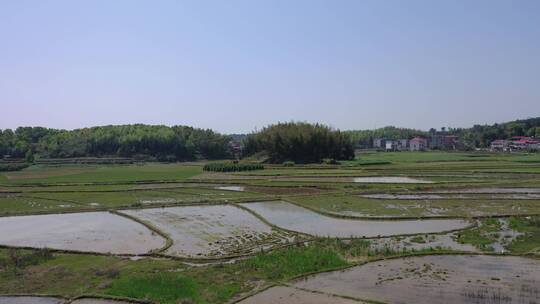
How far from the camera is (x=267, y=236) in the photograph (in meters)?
19.8

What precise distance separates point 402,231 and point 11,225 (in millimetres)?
18715

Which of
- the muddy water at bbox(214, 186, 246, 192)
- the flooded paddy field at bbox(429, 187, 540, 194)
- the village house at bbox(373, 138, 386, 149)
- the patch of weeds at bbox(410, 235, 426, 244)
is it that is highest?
the village house at bbox(373, 138, 386, 149)

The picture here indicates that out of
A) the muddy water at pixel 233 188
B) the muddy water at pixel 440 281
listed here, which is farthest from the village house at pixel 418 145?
the muddy water at pixel 440 281

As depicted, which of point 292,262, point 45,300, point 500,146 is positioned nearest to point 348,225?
point 292,262

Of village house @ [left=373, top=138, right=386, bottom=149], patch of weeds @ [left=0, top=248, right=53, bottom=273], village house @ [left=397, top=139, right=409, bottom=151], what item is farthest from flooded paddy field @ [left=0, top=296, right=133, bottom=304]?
village house @ [left=373, top=138, right=386, bottom=149]

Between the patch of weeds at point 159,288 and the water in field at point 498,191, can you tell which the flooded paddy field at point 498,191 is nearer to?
the water in field at point 498,191

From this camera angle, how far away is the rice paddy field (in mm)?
12930

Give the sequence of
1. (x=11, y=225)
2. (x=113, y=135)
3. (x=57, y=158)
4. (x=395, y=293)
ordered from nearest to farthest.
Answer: (x=395, y=293)
(x=11, y=225)
(x=57, y=158)
(x=113, y=135)

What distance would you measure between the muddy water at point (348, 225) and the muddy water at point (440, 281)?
4559mm

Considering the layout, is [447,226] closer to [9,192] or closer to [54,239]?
[54,239]

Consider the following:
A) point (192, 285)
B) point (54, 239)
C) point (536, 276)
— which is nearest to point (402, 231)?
point (536, 276)

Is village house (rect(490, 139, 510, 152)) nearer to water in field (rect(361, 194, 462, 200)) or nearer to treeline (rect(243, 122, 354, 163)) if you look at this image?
treeline (rect(243, 122, 354, 163))

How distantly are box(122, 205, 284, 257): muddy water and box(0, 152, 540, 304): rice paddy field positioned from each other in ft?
0.27

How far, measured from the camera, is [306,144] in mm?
71688
